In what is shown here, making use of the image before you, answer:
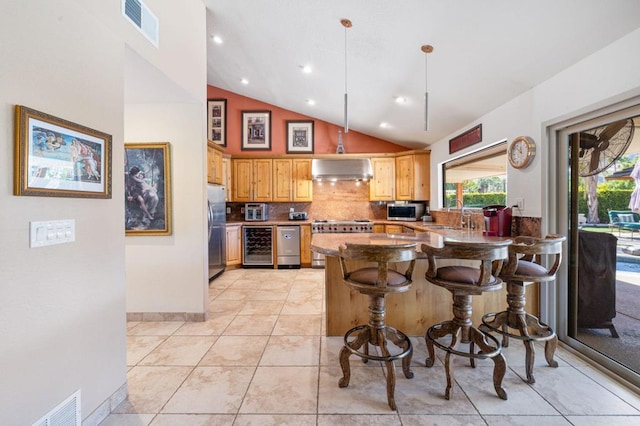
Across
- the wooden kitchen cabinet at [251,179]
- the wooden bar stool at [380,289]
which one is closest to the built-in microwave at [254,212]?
the wooden kitchen cabinet at [251,179]

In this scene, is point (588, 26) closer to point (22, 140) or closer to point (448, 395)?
point (448, 395)

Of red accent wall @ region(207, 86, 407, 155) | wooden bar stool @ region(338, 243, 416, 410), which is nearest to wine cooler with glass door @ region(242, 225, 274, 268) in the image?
red accent wall @ region(207, 86, 407, 155)

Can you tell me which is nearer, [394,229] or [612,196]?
[612,196]

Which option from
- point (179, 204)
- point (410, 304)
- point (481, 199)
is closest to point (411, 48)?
point (481, 199)

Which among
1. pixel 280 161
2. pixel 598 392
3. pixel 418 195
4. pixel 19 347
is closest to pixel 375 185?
pixel 418 195

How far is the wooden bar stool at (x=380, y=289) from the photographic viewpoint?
5.41ft

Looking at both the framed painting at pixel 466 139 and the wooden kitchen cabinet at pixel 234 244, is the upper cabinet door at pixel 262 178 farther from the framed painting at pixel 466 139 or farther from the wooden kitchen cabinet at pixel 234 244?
the framed painting at pixel 466 139

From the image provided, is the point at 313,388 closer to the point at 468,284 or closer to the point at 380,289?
the point at 380,289

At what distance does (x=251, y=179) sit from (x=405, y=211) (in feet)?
10.5

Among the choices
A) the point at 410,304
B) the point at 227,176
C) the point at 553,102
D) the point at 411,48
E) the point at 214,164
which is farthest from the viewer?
the point at 227,176

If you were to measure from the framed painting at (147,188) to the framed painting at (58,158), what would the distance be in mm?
1233

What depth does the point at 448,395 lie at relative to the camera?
5.62 feet

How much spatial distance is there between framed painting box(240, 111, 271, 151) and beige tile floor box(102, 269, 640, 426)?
4110 mm

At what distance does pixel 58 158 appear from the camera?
1.32 m
